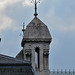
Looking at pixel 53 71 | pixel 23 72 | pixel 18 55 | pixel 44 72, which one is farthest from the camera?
pixel 53 71

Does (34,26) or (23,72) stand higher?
(34,26)

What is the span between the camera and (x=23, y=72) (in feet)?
201

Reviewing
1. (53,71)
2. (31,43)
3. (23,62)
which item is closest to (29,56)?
(31,43)

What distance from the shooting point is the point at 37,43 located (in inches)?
3250

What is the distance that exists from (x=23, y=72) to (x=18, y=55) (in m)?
25.5

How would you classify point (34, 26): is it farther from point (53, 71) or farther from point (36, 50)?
point (53, 71)

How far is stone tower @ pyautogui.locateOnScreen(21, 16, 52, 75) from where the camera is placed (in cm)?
8162

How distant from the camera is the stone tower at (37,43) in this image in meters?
81.6

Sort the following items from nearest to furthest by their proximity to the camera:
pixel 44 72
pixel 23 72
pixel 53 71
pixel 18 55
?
pixel 23 72, pixel 44 72, pixel 18 55, pixel 53 71

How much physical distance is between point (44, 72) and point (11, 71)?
19.2 metres

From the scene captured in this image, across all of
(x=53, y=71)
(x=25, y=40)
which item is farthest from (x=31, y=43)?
(x=53, y=71)

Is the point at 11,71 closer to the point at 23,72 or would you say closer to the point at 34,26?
the point at 23,72

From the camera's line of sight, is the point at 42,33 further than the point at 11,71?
Yes

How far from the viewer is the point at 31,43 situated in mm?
82312
